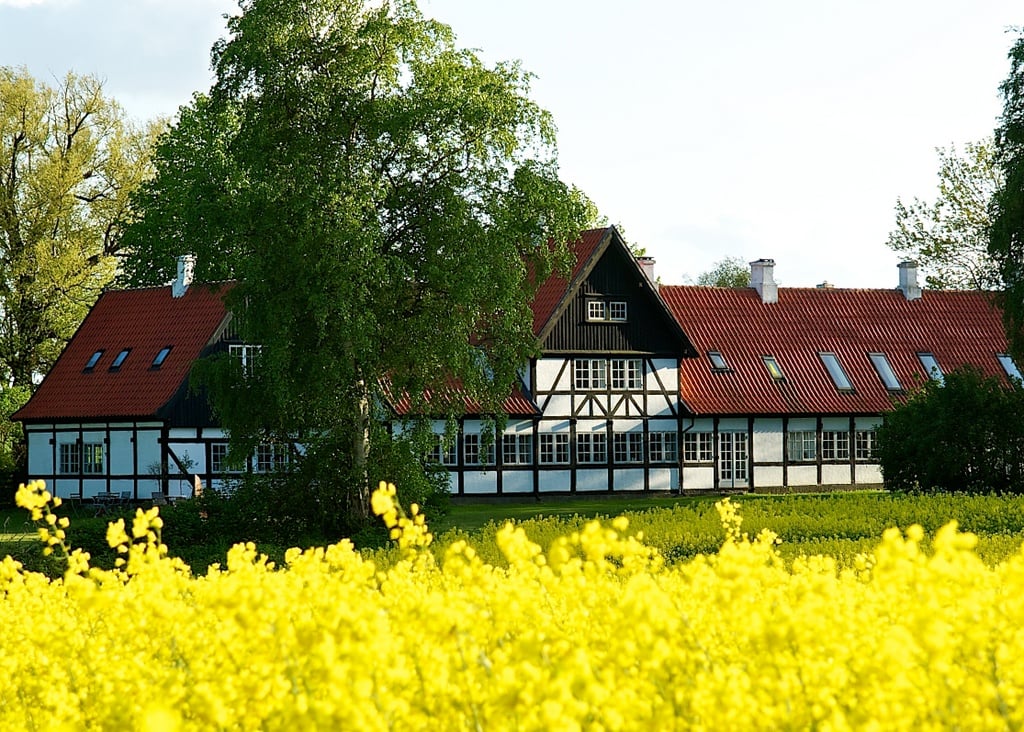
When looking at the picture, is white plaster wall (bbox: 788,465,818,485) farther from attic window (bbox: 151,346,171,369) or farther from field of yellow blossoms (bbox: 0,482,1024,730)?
field of yellow blossoms (bbox: 0,482,1024,730)

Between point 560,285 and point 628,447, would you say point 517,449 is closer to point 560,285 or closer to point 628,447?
point 628,447

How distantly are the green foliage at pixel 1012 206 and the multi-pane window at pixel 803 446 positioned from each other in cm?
1040

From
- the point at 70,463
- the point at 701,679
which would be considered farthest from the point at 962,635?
the point at 70,463

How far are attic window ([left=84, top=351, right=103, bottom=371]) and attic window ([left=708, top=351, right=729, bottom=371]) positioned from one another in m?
17.9

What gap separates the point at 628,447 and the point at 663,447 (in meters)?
1.27

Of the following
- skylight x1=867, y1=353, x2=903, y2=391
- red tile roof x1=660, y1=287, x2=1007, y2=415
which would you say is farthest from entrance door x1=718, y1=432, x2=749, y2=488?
skylight x1=867, y1=353, x2=903, y2=391

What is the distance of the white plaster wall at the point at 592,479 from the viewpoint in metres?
41.5

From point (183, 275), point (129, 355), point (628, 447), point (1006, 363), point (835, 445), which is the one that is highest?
point (183, 275)

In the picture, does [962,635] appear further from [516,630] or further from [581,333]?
[581,333]

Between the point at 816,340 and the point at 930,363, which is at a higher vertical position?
the point at 816,340

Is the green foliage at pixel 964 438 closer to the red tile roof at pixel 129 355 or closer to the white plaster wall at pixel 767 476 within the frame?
the white plaster wall at pixel 767 476

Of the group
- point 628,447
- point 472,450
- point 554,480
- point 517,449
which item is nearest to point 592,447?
point 628,447

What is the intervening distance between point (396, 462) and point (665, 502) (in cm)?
1314

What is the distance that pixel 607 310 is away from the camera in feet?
137
